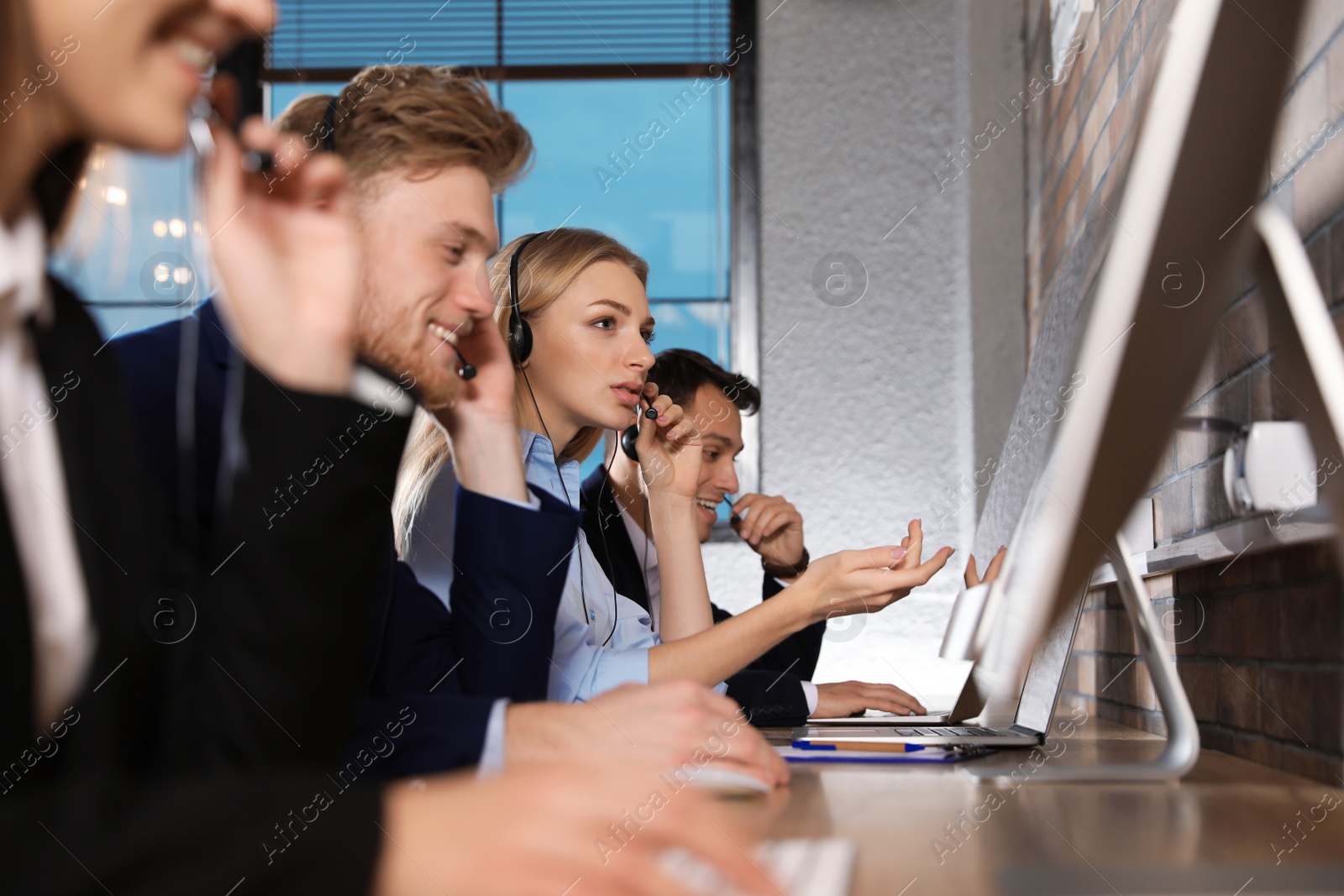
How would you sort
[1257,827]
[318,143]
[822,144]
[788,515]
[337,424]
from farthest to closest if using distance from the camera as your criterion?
1. [822,144]
2. [788,515]
3. [318,143]
4. [1257,827]
5. [337,424]

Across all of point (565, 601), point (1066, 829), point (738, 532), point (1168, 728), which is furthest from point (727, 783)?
point (738, 532)

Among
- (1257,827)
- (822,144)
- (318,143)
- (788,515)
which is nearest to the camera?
(1257,827)

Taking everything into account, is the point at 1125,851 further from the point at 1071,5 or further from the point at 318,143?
the point at 1071,5

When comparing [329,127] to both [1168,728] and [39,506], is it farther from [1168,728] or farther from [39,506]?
[1168,728]

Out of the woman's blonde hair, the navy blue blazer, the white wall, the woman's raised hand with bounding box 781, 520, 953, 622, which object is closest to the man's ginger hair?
the navy blue blazer

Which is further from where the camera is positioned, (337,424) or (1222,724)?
(1222,724)

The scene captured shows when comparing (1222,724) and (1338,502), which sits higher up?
(1338,502)

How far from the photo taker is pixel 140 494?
0.46m

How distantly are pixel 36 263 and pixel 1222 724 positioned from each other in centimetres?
111

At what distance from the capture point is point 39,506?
0.40 metres

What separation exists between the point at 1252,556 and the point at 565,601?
825mm

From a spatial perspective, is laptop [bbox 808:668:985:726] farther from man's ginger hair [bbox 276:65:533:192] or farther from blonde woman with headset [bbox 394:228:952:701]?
man's ginger hair [bbox 276:65:533:192]

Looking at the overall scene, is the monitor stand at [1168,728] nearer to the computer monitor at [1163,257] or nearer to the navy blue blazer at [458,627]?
the computer monitor at [1163,257]

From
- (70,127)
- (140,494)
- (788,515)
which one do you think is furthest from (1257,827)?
(788,515)
